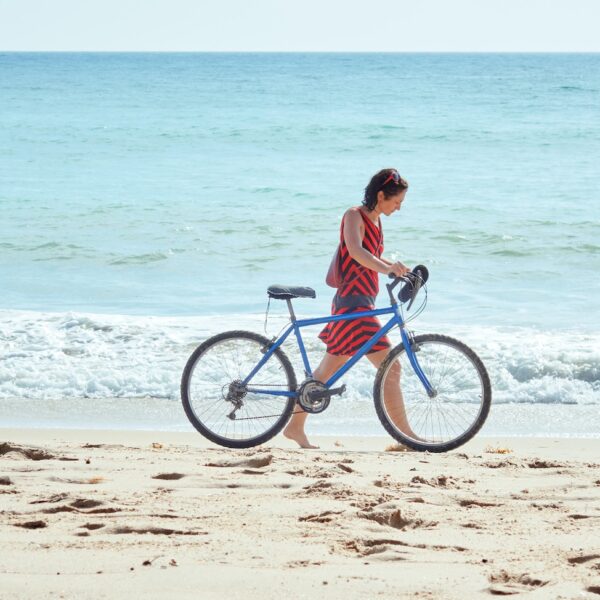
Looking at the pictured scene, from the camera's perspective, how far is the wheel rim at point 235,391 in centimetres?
589

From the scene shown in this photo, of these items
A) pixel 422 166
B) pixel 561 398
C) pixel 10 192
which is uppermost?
pixel 422 166

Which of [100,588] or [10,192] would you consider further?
[10,192]

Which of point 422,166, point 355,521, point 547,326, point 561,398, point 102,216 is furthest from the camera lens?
point 422,166

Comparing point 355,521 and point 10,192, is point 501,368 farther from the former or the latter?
point 10,192

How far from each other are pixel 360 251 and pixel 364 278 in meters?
0.23

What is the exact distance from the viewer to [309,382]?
5832 millimetres

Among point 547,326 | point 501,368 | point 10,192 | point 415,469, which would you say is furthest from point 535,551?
point 10,192

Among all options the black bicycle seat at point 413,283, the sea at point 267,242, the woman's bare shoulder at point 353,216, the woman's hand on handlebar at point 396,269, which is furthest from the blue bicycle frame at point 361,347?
the sea at point 267,242

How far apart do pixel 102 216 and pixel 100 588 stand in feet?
52.6

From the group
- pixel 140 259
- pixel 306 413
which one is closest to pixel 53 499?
pixel 306 413

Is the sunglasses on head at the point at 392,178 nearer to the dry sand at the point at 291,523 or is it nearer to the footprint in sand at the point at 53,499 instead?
the dry sand at the point at 291,523

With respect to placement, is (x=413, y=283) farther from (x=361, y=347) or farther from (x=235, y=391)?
(x=235, y=391)

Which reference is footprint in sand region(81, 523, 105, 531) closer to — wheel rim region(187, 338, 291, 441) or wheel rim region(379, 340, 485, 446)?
wheel rim region(187, 338, 291, 441)

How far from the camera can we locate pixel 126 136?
107ft
